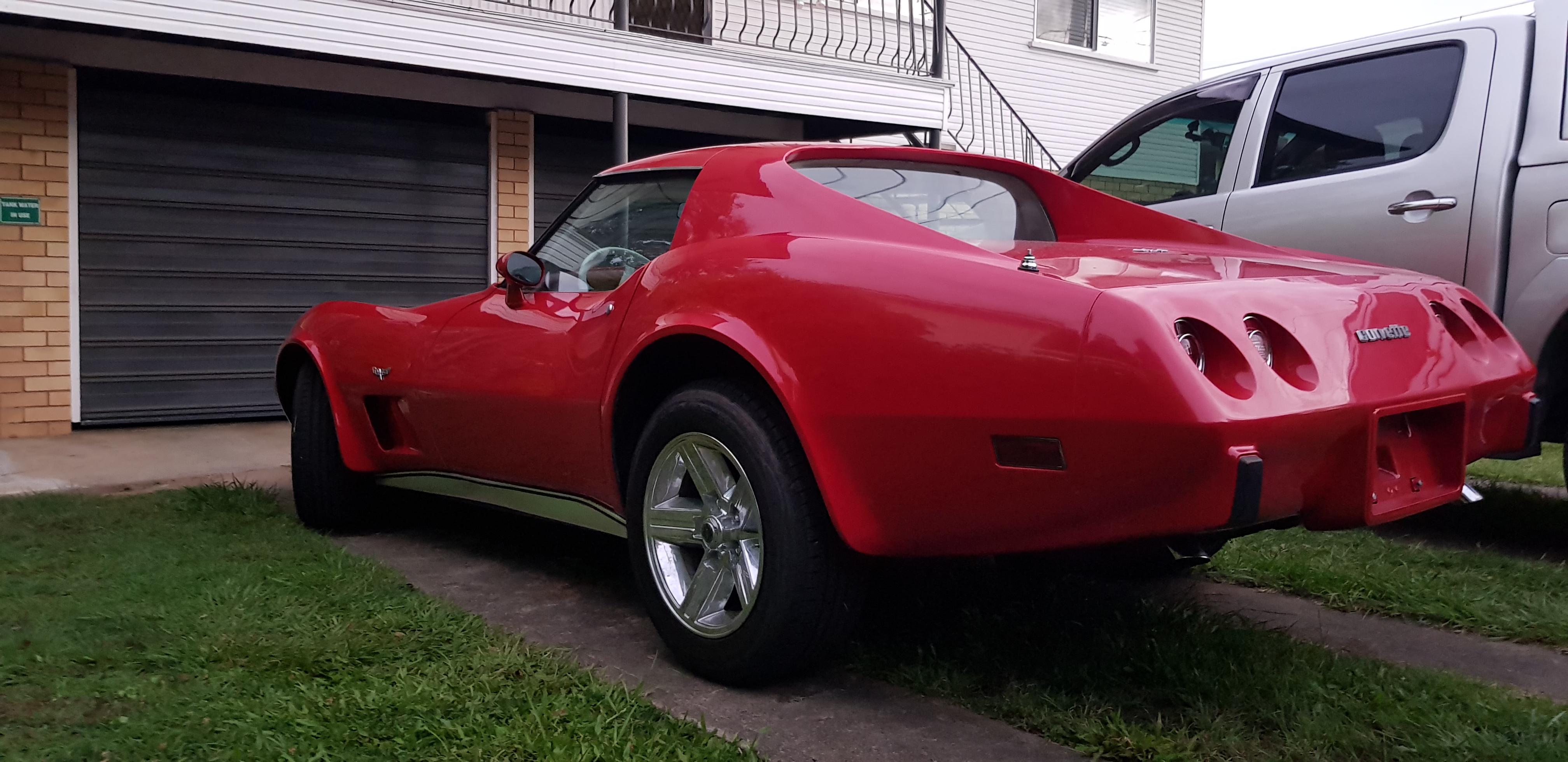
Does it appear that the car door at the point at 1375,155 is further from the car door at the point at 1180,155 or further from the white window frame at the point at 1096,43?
the white window frame at the point at 1096,43

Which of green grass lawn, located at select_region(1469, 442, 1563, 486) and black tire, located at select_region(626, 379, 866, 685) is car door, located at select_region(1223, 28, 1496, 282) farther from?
black tire, located at select_region(626, 379, 866, 685)

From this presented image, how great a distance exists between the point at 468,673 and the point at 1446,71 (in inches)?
157

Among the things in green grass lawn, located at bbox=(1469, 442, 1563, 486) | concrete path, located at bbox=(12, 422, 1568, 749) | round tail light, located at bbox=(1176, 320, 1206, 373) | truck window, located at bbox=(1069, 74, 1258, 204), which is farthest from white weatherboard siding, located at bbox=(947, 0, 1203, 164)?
round tail light, located at bbox=(1176, 320, 1206, 373)

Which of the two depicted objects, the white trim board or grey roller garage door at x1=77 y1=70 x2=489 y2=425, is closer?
the white trim board

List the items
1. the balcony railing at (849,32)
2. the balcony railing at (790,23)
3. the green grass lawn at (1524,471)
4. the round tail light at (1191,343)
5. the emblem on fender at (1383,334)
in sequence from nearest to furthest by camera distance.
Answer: the round tail light at (1191,343)
the emblem on fender at (1383,334)
the green grass lawn at (1524,471)
the balcony railing at (849,32)
the balcony railing at (790,23)

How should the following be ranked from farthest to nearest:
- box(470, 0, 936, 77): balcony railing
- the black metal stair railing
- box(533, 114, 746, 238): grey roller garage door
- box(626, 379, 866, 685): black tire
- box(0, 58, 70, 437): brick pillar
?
the black metal stair railing
box(533, 114, 746, 238): grey roller garage door
box(470, 0, 936, 77): balcony railing
box(0, 58, 70, 437): brick pillar
box(626, 379, 866, 685): black tire

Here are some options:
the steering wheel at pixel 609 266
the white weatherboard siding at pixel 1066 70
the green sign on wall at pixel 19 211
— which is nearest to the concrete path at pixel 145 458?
the green sign on wall at pixel 19 211

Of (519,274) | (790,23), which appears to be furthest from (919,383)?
(790,23)

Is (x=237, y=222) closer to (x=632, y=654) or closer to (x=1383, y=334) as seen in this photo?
(x=632, y=654)

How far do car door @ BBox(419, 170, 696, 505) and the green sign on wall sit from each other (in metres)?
5.23

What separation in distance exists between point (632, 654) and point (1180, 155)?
10.9ft

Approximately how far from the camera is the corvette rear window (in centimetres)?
323

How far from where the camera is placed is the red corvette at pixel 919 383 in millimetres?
2252

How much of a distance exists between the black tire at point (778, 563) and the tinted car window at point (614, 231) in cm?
64
